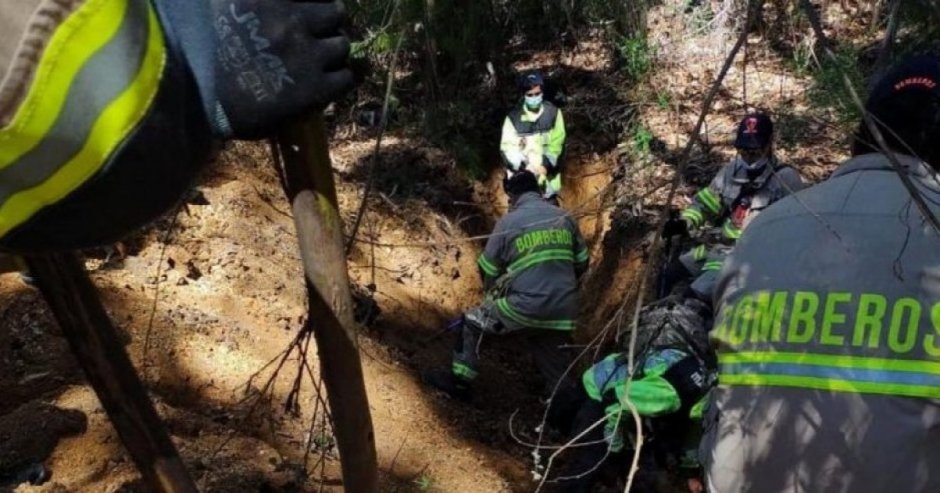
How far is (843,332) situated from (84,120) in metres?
1.56

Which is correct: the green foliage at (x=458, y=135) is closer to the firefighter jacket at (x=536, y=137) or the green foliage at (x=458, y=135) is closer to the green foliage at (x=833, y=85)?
the firefighter jacket at (x=536, y=137)

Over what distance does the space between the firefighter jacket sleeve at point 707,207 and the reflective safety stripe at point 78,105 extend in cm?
564

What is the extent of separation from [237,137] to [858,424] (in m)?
1.42

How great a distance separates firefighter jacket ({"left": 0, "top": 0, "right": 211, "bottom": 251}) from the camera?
38.5 inches

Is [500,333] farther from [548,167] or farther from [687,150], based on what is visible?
[687,150]

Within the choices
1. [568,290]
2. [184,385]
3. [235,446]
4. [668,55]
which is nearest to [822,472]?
[235,446]

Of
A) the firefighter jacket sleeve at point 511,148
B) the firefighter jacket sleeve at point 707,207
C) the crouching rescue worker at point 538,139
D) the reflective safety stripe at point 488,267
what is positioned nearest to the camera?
the reflective safety stripe at point 488,267

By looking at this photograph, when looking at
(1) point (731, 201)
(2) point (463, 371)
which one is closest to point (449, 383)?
(2) point (463, 371)

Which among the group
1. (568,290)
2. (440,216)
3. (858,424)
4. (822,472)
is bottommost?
(440,216)

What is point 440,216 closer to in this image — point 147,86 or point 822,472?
point 822,472

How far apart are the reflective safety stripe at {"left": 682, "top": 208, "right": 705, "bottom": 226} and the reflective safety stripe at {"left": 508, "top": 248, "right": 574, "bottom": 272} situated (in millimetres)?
1018

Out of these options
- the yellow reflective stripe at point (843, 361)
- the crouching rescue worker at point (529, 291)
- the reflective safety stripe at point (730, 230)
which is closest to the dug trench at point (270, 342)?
the crouching rescue worker at point (529, 291)

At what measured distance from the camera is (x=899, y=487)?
1.87m

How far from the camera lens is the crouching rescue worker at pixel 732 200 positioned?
235 inches
